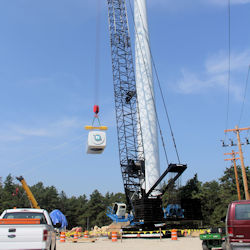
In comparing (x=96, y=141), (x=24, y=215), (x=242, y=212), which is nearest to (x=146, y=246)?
(x=24, y=215)

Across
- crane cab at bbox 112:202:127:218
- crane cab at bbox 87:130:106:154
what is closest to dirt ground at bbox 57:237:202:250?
crane cab at bbox 87:130:106:154

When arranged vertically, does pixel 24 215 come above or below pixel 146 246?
above

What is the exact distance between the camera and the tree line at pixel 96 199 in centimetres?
7206

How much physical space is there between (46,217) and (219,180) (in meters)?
80.5

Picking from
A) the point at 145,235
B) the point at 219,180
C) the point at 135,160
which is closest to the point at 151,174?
the point at 135,160

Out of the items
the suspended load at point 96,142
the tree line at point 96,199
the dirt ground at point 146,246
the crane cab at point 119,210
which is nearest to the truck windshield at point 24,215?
the dirt ground at point 146,246

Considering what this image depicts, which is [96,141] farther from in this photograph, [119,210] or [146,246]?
[146,246]

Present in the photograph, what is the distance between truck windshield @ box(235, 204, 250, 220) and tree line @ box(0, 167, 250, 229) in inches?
2447

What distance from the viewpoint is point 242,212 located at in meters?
9.47

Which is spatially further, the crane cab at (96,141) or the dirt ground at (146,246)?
the crane cab at (96,141)

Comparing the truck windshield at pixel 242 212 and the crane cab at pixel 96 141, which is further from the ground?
the crane cab at pixel 96 141

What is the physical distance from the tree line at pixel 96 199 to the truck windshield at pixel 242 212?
62.2 m

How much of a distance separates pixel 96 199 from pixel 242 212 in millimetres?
110047

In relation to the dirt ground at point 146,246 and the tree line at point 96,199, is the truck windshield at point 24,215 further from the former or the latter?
the tree line at point 96,199
